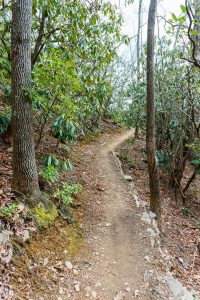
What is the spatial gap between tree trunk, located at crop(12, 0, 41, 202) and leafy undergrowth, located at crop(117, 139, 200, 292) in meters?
3.31

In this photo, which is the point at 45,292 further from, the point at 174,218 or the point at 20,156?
the point at 174,218

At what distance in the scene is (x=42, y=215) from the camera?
4.42 meters

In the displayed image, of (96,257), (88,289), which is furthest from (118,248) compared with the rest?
(88,289)

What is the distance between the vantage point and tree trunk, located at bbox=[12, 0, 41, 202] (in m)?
4.05

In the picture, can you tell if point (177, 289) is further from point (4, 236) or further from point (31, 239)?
point (4, 236)

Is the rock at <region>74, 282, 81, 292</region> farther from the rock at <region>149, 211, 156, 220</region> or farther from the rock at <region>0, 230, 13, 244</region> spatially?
the rock at <region>149, 211, 156, 220</region>

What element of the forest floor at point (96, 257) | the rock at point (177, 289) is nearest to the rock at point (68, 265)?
the forest floor at point (96, 257)

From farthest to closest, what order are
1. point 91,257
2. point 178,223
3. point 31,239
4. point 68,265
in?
point 178,223 → point 91,257 → point 68,265 → point 31,239

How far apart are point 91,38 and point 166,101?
4492 mm

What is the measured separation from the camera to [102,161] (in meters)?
9.68

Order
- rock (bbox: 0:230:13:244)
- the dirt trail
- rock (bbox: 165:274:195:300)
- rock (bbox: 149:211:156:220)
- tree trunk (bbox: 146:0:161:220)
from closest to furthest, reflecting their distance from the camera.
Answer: rock (bbox: 0:230:13:244), the dirt trail, rock (bbox: 165:274:195:300), tree trunk (bbox: 146:0:161:220), rock (bbox: 149:211:156:220)

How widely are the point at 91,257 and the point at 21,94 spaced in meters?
3.05

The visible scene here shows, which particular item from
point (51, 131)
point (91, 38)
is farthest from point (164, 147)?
point (91, 38)

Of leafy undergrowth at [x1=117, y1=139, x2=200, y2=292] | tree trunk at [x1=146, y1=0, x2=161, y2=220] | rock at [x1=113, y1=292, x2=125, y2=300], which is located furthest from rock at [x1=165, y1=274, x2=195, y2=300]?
tree trunk at [x1=146, y1=0, x2=161, y2=220]
